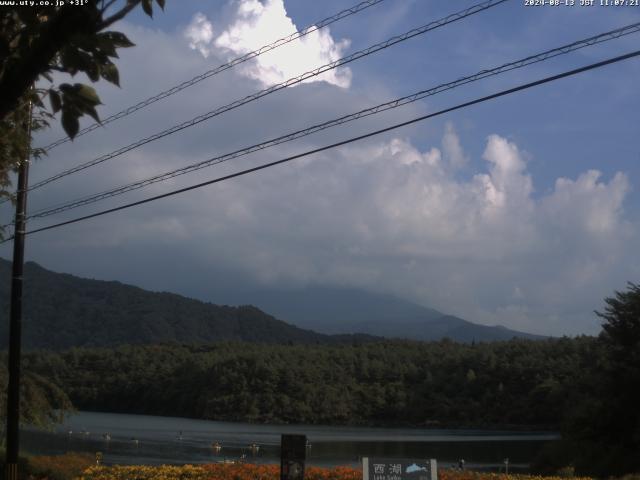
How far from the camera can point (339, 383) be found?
293ft

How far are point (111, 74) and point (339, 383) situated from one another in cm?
8663

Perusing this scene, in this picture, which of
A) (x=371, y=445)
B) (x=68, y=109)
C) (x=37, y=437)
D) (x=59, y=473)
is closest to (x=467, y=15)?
(x=68, y=109)

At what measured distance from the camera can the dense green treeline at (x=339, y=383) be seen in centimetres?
7131

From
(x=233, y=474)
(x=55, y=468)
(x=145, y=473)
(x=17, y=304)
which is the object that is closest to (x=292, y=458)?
(x=233, y=474)

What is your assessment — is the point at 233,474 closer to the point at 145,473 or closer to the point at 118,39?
the point at 145,473

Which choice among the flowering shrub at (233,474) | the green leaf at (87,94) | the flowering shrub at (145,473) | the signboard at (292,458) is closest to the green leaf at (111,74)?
the green leaf at (87,94)

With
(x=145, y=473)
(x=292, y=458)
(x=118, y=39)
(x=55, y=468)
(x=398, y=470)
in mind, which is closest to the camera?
(x=118, y=39)

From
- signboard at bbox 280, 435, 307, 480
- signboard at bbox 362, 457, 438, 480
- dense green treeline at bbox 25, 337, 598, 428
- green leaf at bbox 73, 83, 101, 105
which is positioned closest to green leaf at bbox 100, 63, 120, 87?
green leaf at bbox 73, 83, 101, 105

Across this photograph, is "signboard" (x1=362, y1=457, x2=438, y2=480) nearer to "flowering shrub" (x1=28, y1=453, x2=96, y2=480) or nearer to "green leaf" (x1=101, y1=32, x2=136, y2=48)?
"green leaf" (x1=101, y1=32, x2=136, y2=48)

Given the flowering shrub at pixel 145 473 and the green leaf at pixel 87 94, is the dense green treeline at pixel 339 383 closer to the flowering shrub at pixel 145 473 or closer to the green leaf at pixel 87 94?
the flowering shrub at pixel 145 473

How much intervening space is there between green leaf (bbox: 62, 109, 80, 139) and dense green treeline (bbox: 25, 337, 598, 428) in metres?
60.7

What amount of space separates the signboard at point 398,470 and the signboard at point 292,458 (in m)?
1.14

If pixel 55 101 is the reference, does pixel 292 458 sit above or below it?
below

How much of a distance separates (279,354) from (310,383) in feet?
45.3
